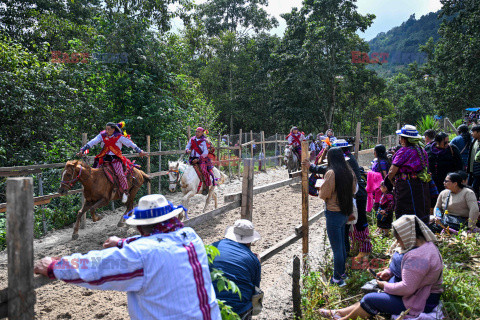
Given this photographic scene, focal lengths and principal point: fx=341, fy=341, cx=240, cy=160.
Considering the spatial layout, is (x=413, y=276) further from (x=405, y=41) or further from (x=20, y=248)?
(x=405, y=41)

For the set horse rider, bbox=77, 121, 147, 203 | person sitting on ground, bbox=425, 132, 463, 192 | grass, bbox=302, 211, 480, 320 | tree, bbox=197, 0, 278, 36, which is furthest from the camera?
tree, bbox=197, 0, 278, 36

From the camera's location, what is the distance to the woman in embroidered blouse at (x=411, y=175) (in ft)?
15.2

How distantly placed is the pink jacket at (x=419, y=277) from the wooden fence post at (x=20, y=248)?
2924mm

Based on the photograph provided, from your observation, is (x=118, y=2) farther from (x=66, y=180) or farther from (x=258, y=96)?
(x=258, y=96)

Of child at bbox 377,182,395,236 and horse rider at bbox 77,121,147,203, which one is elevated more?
horse rider at bbox 77,121,147,203

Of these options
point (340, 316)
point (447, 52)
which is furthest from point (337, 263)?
point (447, 52)

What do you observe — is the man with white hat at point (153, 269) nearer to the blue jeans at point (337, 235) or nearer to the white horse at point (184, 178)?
the blue jeans at point (337, 235)

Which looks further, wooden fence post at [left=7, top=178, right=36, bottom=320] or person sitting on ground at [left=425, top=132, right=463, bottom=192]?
person sitting on ground at [left=425, top=132, right=463, bottom=192]

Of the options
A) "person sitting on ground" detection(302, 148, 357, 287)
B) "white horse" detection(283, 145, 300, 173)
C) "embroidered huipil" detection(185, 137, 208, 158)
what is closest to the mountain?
"white horse" detection(283, 145, 300, 173)

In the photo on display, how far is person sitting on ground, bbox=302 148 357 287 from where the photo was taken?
4.11 meters

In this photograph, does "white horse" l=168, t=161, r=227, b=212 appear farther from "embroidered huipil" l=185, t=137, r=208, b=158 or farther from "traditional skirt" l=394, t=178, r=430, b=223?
"traditional skirt" l=394, t=178, r=430, b=223

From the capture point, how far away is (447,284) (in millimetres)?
3623

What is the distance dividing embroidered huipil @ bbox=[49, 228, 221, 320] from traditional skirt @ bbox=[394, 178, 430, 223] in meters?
3.67

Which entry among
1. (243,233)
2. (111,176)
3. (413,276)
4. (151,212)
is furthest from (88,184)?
(413,276)
